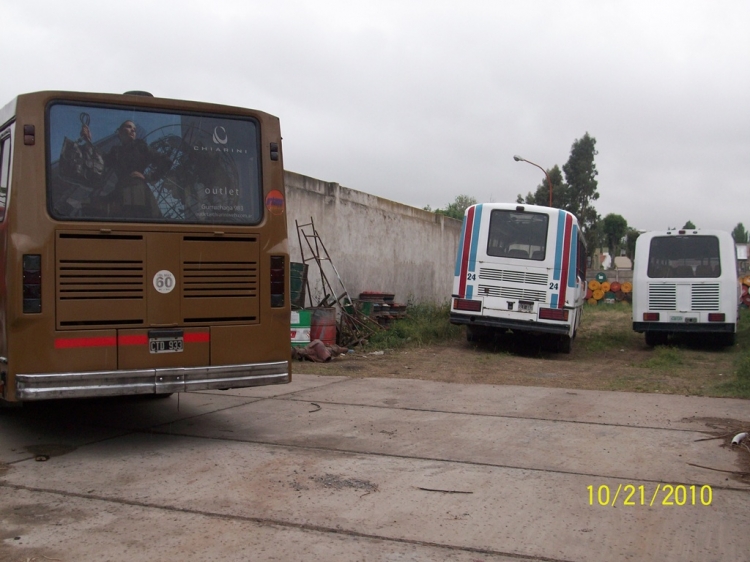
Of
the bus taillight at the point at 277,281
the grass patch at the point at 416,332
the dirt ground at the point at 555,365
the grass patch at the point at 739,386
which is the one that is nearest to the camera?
the bus taillight at the point at 277,281

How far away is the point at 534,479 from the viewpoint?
5520 millimetres

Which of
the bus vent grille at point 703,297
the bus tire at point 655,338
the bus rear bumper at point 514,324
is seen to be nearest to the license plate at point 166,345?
the bus rear bumper at point 514,324

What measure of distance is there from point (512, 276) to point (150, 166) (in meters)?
9.55

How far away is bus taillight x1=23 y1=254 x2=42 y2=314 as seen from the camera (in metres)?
5.82

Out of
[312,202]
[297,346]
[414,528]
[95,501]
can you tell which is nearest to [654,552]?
[414,528]

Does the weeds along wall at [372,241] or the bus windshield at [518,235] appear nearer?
the bus windshield at [518,235]

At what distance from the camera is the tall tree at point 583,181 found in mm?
60156

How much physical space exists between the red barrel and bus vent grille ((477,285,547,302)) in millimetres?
3092

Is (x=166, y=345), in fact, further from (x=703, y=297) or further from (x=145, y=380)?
(x=703, y=297)

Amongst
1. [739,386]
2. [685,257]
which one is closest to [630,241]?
[685,257]

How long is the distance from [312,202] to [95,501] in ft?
37.0

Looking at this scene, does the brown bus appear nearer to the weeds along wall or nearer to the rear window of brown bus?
the rear window of brown bus

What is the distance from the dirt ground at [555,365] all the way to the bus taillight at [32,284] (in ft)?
19.7
